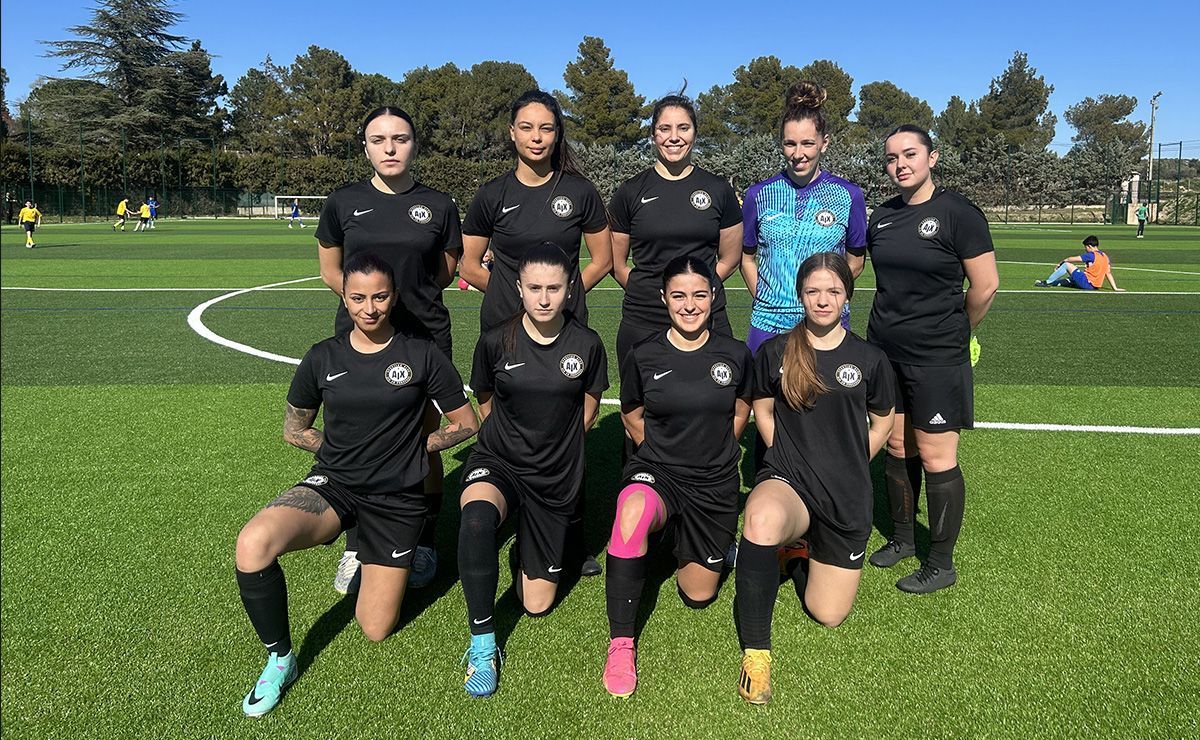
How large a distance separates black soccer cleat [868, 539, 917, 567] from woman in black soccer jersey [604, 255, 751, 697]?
99 cm

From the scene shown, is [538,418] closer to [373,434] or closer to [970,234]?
[373,434]

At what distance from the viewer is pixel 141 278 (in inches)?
658

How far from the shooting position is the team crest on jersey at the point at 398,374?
11.3ft

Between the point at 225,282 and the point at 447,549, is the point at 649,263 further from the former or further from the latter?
the point at 225,282

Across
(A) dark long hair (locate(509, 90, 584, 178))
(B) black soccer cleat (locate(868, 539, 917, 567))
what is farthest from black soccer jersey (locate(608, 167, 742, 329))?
→ (B) black soccer cleat (locate(868, 539, 917, 567))

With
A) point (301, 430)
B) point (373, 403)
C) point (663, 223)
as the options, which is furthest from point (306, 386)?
point (663, 223)

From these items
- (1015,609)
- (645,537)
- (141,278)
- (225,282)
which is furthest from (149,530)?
(141,278)

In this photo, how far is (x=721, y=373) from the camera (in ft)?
11.8

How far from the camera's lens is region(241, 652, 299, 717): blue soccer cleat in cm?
289

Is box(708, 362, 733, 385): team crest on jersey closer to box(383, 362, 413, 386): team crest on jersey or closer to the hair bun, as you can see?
box(383, 362, 413, 386): team crest on jersey

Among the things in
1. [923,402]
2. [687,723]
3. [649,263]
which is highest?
[649,263]

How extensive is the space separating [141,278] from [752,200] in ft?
53.0

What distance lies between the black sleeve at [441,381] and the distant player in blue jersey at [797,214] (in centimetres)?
172

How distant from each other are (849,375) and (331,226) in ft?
8.53
